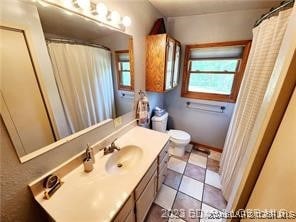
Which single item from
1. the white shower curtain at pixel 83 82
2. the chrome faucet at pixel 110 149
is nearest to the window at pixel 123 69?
the white shower curtain at pixel 83 82

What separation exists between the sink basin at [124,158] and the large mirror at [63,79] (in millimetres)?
363

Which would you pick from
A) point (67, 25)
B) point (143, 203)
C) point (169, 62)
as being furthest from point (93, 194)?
point (169, 62)

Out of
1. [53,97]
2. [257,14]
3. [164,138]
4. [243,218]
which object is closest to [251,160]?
[243,218]

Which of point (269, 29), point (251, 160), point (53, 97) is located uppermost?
point (269, 29)

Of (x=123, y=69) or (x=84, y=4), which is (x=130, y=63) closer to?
(x=123, y=69)

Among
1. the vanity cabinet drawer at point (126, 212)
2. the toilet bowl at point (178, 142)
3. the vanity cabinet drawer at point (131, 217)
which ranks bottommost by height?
the toilet bowl at point (178, 142)

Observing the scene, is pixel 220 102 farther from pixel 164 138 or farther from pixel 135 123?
pixel 135 123

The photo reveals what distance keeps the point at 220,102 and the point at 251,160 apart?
5.00 feet

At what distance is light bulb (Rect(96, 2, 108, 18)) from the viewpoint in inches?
40.5

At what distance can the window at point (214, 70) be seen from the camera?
2.04m

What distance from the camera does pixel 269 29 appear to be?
1186mm

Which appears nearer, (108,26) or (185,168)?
(108,26)

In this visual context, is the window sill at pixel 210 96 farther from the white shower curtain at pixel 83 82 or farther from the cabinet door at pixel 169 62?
the white shower curtain at pixel 83 82

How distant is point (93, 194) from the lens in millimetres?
843
